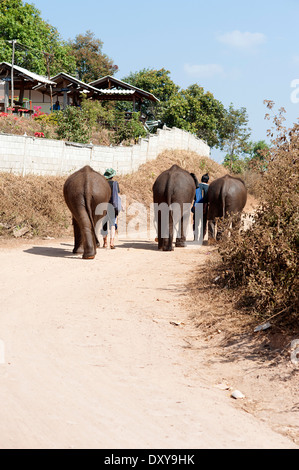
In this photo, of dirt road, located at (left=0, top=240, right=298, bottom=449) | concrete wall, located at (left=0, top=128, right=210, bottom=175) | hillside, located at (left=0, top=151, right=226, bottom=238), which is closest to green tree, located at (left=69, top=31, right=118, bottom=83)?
concrete wall, located at (left=0, top=128, right=210, bottom=175)

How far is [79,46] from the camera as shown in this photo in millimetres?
61000

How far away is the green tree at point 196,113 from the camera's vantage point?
49.7m

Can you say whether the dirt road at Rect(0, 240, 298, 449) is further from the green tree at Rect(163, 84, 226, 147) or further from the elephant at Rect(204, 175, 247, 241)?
the green tree at Rect(163, 84, 226, 147)

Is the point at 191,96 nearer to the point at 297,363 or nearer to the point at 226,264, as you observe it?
the point at 226,264

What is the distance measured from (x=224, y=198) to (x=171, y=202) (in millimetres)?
1495

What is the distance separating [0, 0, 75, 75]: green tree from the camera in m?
48.4

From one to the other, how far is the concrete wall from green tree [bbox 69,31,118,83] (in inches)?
1372

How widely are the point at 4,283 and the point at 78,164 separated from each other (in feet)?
37.9

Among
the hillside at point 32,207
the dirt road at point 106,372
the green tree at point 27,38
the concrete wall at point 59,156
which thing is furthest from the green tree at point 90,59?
the dirt road at point 106,372

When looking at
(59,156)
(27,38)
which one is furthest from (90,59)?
(59,156)

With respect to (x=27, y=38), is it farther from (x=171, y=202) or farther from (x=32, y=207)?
(x=171, y=202)

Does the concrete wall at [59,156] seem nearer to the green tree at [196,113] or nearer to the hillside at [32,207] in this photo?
the hillside at [32,207]

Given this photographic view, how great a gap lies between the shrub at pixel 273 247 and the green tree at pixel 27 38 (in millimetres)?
41433
